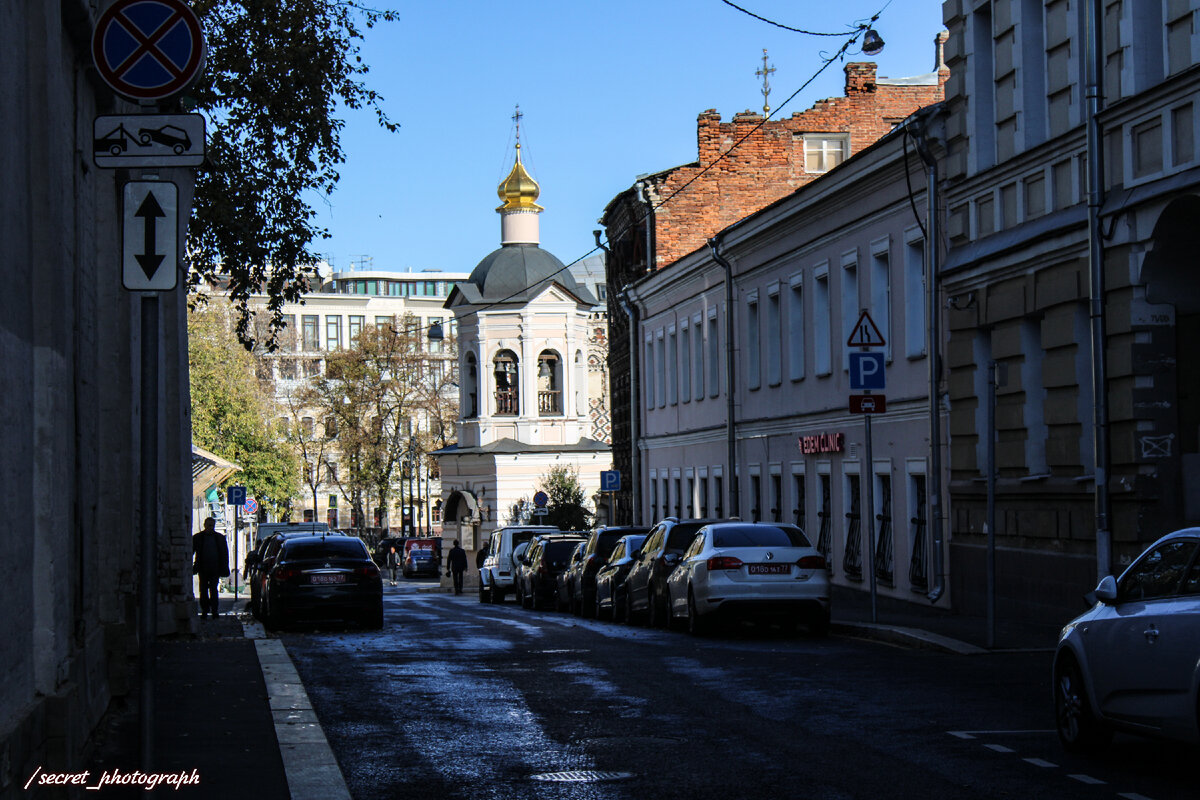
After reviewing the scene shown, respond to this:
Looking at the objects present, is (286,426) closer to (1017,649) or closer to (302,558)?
(302,558)

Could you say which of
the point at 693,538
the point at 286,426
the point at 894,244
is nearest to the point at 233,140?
the point at 693,538

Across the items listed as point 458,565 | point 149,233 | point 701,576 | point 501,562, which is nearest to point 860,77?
point 501,562

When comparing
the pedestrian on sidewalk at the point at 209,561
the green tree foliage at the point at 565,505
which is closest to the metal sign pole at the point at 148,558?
the pedestrian on sidewalk at the point at 209,561

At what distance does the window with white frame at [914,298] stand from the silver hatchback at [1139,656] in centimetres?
1680

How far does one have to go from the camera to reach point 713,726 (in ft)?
40.1

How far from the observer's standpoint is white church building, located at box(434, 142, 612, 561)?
74375 mm

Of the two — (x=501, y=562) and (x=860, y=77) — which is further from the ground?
(x=860, y=77)

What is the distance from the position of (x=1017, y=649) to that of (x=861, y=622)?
4.94 meters

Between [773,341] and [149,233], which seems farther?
[773,341]

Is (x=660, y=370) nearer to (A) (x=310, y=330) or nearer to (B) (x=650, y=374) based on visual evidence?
(B) (x=650, y=374)

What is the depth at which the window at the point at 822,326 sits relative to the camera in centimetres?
3344

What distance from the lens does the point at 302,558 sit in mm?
26641

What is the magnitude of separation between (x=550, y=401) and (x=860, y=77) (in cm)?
3044

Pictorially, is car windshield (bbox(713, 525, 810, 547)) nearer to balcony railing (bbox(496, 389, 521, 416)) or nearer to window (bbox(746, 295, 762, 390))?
window (bbox(746, 295, 762, 390))
